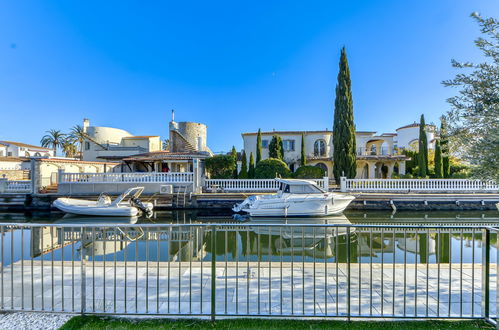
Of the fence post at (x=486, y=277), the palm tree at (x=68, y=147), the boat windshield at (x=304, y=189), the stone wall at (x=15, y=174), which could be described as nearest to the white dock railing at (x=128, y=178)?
the boat windshield at (x=304, y=189)

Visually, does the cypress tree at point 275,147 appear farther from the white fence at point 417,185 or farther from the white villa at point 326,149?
the white fence at point 417,185

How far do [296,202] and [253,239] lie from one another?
441 cm

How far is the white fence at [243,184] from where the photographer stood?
18.4 meters

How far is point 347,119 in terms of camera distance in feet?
69.1

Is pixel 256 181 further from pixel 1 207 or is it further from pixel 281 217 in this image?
pixel 1 207

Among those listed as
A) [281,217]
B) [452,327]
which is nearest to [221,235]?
[281,217]

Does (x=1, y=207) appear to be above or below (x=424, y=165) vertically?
below

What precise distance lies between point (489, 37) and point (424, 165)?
22.0m

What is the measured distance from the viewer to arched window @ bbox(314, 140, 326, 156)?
28.0 m

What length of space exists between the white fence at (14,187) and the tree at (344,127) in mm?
22419

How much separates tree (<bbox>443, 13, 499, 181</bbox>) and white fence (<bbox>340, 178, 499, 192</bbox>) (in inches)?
559

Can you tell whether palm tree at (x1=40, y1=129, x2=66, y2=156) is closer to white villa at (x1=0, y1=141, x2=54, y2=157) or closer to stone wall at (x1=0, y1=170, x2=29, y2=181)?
white villa at (x1=0, y1=141, x2=54, y2=157)

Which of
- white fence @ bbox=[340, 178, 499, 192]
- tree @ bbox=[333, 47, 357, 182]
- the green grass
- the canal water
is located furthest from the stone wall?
white fence @ bbox=[340, 178, 499, 192]

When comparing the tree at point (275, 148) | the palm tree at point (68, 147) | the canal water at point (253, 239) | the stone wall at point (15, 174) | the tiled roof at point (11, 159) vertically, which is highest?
the palm tree at point (68, 147)
